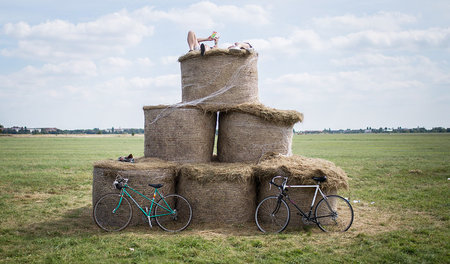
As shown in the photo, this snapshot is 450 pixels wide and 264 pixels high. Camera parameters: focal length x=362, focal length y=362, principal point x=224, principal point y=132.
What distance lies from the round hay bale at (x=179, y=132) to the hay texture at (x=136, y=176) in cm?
56

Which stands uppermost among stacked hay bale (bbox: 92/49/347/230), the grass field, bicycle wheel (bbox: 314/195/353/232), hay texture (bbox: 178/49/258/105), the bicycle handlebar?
hay texture (bbox: 178/49/258/105)

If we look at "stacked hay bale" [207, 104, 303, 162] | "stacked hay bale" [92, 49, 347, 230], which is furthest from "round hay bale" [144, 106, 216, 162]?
"stacked hay bale" [207, 104, 303, 162]

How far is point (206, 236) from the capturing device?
24.0 feet

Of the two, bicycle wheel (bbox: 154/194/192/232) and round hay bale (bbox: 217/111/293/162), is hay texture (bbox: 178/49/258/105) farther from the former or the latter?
bicycle wheel (bbox: 154/194/192/232)

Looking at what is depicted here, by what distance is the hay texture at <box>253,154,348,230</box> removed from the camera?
25.9 feet

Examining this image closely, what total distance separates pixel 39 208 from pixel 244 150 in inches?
239

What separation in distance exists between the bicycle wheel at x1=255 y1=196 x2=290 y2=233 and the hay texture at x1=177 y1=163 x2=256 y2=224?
1.15ft

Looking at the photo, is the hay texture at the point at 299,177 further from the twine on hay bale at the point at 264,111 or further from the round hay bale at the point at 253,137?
the twine on hay bale at the point at 264,111

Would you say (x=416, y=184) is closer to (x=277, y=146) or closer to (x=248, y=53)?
(x=277, y=146)

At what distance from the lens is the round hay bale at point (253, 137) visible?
29.1 ft

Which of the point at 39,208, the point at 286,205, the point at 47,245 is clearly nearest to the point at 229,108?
the point at 286,205

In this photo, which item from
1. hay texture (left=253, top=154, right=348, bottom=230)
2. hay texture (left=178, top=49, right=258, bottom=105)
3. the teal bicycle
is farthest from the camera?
hay texture (left=178, top=49, right=258, bottom=105)

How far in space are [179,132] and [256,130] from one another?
1.89 m

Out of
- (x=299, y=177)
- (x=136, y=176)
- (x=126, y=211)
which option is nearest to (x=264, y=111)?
(x=299, y=177)
